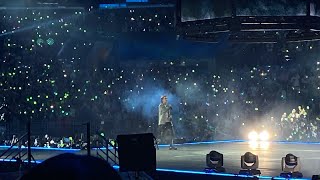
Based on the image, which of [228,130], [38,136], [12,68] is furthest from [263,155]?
[12,68]

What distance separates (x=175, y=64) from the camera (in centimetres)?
2811

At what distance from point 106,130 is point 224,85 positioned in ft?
19.2

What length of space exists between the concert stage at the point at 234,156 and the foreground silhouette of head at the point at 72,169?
10640 mm

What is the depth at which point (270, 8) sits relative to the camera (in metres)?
7.20

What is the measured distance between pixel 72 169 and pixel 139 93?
25.7 meters

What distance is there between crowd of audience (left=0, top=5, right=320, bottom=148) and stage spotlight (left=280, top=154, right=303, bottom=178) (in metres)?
11.9

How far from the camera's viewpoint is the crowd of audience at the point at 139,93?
24.8 meters

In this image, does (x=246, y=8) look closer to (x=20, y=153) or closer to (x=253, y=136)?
(x=20, y=153)

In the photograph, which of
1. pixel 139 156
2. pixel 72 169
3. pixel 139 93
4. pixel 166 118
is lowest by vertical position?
pixel 139 156

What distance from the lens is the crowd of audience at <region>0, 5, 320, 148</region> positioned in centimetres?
2481

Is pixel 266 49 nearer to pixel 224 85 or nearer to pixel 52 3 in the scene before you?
pixel 224 85

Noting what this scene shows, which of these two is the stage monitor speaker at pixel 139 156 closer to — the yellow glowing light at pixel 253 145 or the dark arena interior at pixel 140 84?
the dark arena interior at pixel 140 84

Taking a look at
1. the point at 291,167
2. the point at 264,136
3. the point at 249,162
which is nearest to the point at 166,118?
the point at 264,136

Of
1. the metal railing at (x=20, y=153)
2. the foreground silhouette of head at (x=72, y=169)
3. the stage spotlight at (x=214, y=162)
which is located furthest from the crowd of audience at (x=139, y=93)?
the foreground silhouette of head at (x=72, y=169)
